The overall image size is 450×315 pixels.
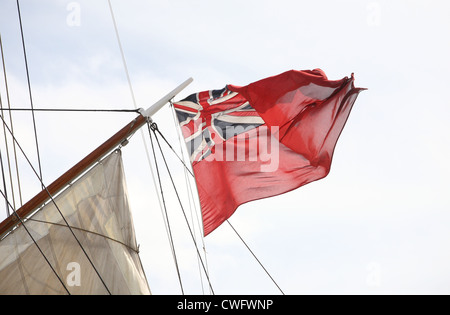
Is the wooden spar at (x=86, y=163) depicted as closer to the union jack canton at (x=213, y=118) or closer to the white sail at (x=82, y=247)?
the white sail at (x=82, y=247)

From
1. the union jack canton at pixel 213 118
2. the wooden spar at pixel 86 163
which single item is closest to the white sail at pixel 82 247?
the wooden spar at pixel 86 163

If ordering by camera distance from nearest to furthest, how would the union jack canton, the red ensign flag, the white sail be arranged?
the white sail, the red ensign flag, the union jack canton

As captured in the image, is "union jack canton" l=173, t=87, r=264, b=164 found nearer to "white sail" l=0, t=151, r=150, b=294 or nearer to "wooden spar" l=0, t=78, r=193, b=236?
"wooden spar" l=0, t=78, r=193, b=236

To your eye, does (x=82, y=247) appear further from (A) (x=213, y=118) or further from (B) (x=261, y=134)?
(B) (x=261, y=134)

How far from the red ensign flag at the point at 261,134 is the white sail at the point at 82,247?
6.14 feet

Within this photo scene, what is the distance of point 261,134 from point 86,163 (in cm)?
365

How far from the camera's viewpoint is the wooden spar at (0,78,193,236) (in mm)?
11078

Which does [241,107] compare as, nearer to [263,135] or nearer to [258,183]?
[263,135]

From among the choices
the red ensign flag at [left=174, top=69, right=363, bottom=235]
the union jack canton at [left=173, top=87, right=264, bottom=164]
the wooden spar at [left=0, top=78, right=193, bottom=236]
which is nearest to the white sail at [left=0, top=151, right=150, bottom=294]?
the wooden spar at [left=0, top=78, right=193, bottom=236]

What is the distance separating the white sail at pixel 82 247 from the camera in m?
10.8

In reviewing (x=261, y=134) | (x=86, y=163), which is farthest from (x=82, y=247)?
(x=261, y=134)

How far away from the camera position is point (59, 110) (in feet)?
38.2

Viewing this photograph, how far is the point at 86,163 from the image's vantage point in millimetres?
11586

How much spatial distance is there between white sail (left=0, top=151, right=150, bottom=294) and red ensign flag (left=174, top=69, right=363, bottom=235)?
73.7 inches
